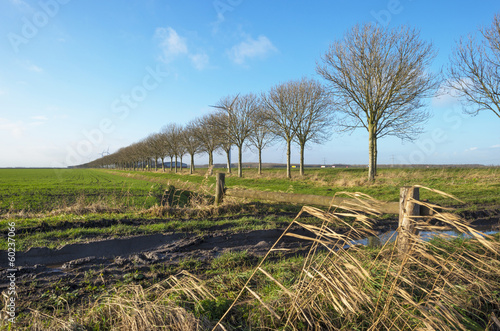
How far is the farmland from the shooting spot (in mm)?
2385

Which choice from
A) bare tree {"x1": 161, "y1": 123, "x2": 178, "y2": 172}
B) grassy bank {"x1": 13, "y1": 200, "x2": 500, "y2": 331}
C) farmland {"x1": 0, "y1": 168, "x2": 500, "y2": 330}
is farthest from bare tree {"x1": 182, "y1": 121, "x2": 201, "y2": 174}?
Answer: grassy bank {"x1": 13, "y1": 200, "x2": 500, "y2": 331}

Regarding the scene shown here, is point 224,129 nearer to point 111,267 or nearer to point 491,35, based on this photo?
point 491,35

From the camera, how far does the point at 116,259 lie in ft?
16.2

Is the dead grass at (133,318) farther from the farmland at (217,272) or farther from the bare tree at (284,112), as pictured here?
the bare tree at (284,112)

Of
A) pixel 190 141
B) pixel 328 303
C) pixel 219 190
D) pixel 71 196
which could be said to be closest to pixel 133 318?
pixel 328 303

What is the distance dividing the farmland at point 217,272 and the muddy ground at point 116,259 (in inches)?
0.8

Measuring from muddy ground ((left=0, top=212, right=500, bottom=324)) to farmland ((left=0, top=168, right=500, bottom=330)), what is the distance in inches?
0.8

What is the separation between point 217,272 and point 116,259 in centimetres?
192

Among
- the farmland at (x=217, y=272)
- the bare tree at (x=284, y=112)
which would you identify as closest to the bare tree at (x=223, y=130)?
the bare tree at (x=284, y=112)

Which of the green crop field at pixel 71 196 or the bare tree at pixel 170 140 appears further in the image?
the bare tree at pixel 170 140

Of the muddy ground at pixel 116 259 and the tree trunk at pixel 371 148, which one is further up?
the tree trunk at pixel 371 148

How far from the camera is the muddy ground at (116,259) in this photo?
3.66m

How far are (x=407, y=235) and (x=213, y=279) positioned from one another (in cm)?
251

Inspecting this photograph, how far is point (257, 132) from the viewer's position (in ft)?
112
